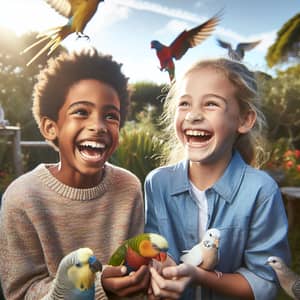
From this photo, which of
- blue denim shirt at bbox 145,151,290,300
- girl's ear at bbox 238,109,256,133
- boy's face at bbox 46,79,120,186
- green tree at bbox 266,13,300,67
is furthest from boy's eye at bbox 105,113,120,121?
green tree at bbox 266,13,300,67

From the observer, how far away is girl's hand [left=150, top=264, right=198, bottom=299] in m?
1.12

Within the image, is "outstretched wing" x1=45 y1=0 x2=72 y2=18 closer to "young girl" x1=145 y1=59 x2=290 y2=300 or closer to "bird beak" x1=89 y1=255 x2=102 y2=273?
"young girl" x1=145 y1=59 x2=290 y2=300

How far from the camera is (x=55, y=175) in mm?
1196

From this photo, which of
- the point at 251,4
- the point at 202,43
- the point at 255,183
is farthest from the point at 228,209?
the point at 251,4

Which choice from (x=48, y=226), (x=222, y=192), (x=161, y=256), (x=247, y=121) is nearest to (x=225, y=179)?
(x=222, y=192)

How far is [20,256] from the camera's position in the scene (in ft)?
3.79

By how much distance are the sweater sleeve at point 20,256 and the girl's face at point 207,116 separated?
46 centimetres

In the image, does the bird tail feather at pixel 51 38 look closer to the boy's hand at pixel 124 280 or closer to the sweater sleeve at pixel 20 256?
the sweater sleeve at pixel 20 256

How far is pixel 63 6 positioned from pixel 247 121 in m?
0.57

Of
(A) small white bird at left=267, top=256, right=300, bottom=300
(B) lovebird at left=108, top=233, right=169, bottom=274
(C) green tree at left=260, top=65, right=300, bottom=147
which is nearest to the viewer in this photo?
(B) lovebird at left=108, top=233, right=169, bottom=274

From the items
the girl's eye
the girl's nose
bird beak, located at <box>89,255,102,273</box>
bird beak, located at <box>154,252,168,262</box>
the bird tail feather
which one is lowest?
bird beak, located at <box>89,255,102,273</box>

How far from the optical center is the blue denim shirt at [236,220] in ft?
3.91

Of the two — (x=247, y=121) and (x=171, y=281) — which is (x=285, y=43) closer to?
(x=247, y=121)

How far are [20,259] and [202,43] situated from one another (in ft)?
2.48
